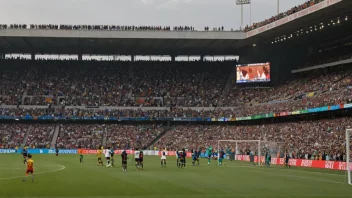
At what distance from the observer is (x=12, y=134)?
278ft

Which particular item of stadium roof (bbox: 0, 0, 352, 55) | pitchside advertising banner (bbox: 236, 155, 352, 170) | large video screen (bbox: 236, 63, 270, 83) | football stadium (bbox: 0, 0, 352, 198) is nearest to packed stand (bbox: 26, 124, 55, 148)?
football stadium (bbox: 0, 0, 352, 198)

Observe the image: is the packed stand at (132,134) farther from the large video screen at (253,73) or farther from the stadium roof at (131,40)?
the large video screen at (253,73)

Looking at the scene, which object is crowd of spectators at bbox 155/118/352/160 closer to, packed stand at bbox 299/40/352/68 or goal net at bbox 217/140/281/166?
goal net at bbox 217/140/281/166

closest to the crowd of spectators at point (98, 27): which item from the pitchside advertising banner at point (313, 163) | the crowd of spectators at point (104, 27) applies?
the crowd of spectators at point (104, 27)

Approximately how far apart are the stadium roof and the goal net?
18566 millimetres

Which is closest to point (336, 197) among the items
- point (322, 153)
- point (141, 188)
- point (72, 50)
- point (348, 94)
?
point (141, 188)

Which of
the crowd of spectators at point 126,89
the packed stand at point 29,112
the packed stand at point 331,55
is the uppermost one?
the packed stand at point 331,55

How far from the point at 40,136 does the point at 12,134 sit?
4.76 metres

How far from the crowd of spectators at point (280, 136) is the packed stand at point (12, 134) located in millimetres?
23282

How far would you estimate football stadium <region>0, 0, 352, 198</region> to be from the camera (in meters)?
62.0

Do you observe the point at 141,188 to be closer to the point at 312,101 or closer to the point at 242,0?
the point at 312,101

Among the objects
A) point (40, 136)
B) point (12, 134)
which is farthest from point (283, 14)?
point (12, 134)

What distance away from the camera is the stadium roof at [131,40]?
8025 centimetres

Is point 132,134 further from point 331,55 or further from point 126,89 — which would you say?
point 331,55
